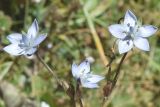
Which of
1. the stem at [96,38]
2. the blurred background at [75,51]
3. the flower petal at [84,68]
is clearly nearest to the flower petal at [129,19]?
the flower petal at [84,68]

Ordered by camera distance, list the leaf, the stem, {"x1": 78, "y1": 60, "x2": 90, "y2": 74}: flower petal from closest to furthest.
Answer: {"x1": 78, "y1": 60, "x2": 90, "y2": 74}: flower petal
the leaf
the stem

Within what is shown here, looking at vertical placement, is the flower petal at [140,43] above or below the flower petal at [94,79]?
above

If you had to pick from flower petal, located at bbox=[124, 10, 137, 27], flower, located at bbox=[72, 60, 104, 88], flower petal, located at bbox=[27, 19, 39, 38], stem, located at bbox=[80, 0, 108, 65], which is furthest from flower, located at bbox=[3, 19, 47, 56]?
stem, located at bbox=[80, 0, 108, 65]

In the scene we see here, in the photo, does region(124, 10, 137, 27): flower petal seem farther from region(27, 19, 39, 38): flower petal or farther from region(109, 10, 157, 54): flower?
region(27, 19, 39, 38): flower petal

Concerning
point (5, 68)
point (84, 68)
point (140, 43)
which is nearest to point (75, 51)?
point (5, 68)

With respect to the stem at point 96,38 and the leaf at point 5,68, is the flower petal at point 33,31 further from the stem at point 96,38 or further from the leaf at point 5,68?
the stem at point 96,38

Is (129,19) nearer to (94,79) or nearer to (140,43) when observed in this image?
(140,43)

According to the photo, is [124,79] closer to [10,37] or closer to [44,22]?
[44,22]
